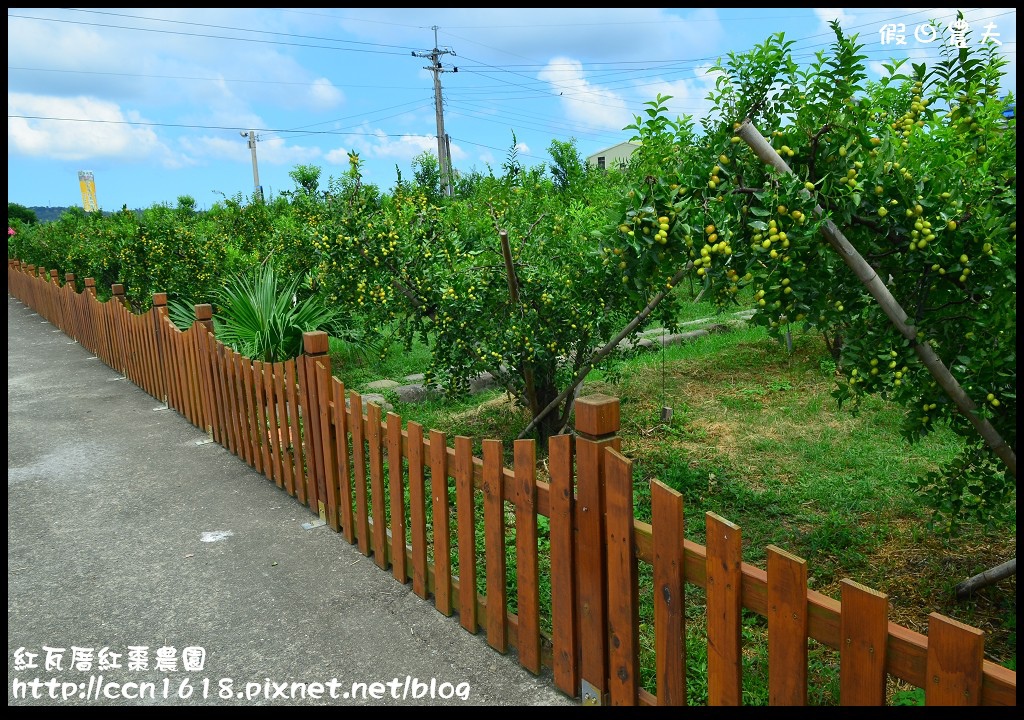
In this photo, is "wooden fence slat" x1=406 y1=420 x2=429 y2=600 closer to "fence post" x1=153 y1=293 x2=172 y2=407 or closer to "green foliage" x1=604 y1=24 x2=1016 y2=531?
"green foliage" x1=604 y1=24 x2=1016 y2=531

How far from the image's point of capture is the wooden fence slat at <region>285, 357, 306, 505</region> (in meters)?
4.18

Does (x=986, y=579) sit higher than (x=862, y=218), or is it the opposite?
(x=862, y=218)

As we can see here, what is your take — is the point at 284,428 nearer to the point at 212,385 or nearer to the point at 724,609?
the point at 212,385

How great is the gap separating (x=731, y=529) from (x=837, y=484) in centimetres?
292

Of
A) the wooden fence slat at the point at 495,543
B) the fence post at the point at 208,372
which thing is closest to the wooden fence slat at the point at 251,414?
the fence post at the point at 208,372

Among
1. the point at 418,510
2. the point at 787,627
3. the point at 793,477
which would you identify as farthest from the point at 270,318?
the point at 787,627

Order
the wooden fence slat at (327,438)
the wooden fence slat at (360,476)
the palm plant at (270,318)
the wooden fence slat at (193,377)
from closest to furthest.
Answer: the wooden fence slat at (360,476)
the wooden fence slat at (327,438)
the wooden fence slat at (193,377)
the palm plant at (270,318)

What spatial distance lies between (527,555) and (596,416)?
654mm

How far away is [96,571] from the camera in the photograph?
3650 mm

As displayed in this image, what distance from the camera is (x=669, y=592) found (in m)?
2.18

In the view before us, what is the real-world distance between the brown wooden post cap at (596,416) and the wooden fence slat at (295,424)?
7.46 ft

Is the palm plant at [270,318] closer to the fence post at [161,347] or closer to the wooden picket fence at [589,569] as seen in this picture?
the fence post at [161,347]

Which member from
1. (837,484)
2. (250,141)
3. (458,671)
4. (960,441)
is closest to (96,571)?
(458,671)

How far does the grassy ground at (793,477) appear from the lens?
3.17 meters
